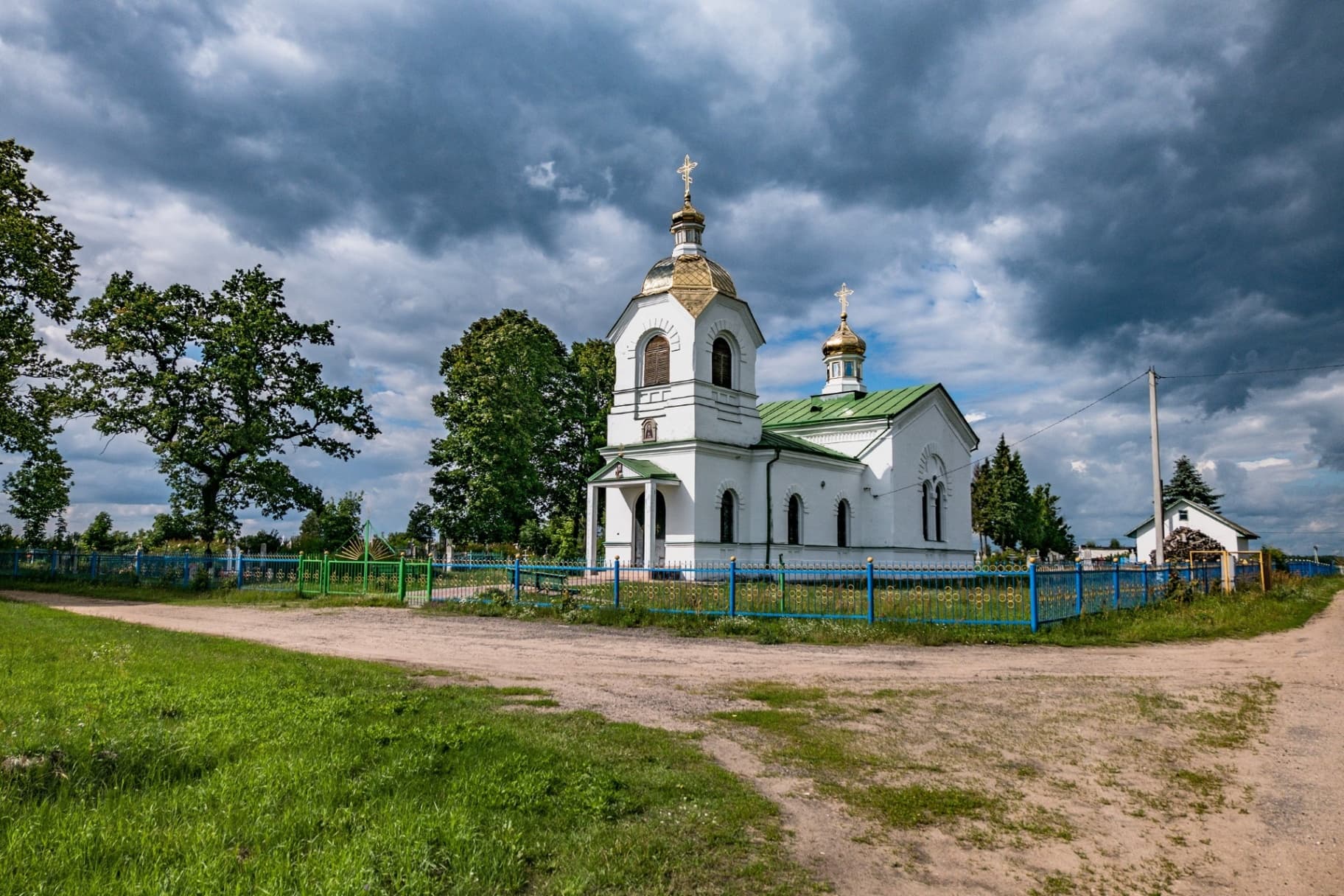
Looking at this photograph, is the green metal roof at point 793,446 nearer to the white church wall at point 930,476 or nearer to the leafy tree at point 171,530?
the white church wall at point 930,476

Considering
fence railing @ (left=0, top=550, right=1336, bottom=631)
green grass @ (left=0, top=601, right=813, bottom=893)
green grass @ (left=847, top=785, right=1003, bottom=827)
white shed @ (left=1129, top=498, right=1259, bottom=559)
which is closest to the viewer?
green grass @ (left=0, top=601, right=813, bottom=893)

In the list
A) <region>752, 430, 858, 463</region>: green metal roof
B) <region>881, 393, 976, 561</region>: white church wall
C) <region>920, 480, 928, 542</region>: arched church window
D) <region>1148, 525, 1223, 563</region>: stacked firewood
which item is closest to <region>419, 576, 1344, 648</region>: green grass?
<region>752, 430, 858, 463</region>: green metal roof

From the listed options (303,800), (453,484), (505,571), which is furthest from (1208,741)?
(453,484)

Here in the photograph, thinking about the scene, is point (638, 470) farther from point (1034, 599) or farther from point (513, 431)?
point (1034, 599)

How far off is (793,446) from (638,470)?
6125 millimetres

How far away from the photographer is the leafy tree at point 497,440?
30469 mm

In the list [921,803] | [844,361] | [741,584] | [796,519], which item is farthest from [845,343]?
[921,803]

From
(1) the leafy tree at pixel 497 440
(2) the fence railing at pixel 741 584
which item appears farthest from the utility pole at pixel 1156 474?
(1) the leafy tree at pixel 497 440

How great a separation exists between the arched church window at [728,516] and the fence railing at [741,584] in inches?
104

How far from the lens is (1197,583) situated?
2020 centimetres

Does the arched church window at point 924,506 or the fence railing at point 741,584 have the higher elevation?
Result: the arched church window at point 924,506

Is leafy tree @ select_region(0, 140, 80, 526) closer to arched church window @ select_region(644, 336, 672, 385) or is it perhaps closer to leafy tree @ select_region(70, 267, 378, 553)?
leafy tree @ select_region(70, 267, 378, 553)

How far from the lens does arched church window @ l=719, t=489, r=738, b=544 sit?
80.5ft

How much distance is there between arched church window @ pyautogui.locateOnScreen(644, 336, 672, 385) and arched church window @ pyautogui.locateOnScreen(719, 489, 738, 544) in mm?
4094
